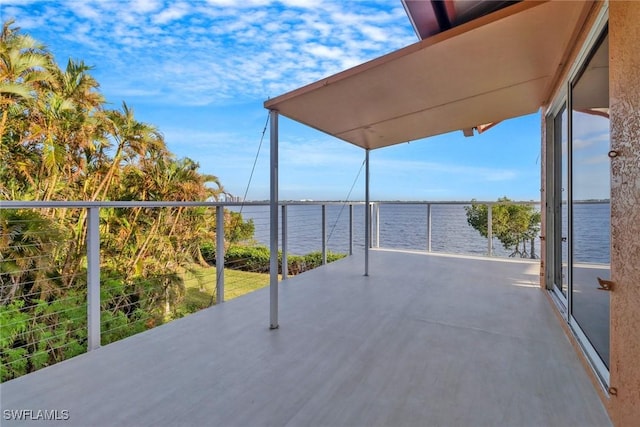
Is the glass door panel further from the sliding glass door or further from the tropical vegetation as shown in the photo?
the tropical vegetation

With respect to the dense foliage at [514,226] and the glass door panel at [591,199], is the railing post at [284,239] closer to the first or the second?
Answer: the glass door panel at [591,199]

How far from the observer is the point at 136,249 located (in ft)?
26.5

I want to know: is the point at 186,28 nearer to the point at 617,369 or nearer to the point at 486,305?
the point at 486,305

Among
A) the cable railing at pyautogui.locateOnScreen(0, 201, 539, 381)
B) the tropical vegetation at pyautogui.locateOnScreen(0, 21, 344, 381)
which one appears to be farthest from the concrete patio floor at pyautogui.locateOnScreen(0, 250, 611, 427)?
the tropical vegetation at pyautogui.locateOnScreen(0, 21, 344, 381)

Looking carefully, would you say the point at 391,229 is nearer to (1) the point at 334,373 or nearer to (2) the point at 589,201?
(2) the point at 589,201

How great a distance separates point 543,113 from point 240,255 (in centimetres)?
925

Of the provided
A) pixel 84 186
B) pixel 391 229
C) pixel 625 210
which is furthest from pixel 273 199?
pixel 84 186

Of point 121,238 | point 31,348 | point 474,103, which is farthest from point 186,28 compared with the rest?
point 474,103

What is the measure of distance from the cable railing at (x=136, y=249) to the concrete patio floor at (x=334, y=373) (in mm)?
459

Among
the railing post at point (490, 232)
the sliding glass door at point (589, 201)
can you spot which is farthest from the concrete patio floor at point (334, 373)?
the railing post at point (490, 232)

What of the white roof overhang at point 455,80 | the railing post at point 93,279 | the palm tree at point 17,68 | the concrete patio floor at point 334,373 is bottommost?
the concrete patio floor at point 334,373

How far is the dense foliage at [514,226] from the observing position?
536cm

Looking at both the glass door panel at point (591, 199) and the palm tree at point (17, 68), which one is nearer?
the glass door panel at point (591, 199)

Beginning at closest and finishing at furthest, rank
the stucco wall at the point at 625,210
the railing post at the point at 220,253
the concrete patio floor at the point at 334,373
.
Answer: the stucco wall at the point at 625,210, the concrete patio floor at the point at 334,373, the railing post at the point at 220,253
